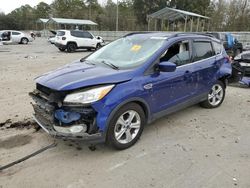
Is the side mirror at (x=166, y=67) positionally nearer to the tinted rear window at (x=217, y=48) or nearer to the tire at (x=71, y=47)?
the tinted rear window at (x=217, y=48)

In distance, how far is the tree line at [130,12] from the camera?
119 ft

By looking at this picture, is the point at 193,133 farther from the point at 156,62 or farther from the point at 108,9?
the point at 108,9

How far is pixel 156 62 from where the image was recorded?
154 inches

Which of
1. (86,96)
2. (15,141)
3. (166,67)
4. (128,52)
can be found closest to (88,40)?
(128,52)

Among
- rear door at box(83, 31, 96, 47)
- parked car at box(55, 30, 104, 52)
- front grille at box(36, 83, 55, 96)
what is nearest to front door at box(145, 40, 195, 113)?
front grille at box(36, 83, 55, 96)

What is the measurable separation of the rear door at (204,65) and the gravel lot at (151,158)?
686 mm

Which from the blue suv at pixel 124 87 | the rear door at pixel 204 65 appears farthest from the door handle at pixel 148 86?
the rear door at pixel 204 65

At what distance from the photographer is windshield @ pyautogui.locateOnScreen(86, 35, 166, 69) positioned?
3961 mm

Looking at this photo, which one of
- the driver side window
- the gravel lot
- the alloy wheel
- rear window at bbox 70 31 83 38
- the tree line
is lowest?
the gravel lot

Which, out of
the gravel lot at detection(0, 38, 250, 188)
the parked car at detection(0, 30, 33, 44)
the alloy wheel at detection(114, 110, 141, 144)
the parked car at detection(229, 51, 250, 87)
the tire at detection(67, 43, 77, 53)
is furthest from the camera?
the parked car at detection(0, 30, 33, 44)

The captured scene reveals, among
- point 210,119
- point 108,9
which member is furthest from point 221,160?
point 108,9

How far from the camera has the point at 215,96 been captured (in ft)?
18.7

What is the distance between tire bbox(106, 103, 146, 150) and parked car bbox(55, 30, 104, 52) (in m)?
16.8

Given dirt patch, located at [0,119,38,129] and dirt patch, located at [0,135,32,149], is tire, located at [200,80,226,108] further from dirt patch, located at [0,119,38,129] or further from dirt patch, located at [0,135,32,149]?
dirt patch, located at [0,135,32,149]
